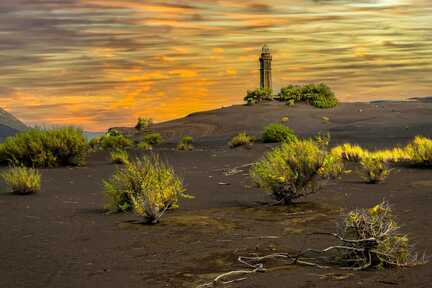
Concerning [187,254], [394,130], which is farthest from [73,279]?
[394,130]

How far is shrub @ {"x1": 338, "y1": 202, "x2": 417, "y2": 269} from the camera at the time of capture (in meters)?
7.16

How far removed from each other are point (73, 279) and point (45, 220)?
4395mm

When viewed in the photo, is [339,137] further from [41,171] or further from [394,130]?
[41,171]

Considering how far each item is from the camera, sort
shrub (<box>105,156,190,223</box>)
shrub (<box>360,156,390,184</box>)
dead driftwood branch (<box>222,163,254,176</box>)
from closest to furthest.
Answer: shrub (<box>105,156,190,223</box>)
shrub (<box>360,156,390,184</box>)
dead driftwood branch (<box>222,163,254,176</box>)

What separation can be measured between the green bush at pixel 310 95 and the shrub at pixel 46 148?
33625 mm

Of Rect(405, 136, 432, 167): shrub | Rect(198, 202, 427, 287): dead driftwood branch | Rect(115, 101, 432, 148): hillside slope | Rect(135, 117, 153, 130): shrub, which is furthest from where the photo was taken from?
Rect(135, 117, 153, 130): shrub

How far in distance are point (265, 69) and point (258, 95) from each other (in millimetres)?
2639

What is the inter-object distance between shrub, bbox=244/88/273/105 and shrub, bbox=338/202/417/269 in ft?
166

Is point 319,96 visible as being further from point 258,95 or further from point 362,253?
point 362,253

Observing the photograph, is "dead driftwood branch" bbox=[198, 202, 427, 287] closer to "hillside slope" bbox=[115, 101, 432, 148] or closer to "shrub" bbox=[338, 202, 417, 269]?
"shrub" bbox=[338, 202, 417, 269]

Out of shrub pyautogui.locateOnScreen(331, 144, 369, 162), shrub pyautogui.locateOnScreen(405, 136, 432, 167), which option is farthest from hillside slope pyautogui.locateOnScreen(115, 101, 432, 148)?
shrub pyautogui.locateOnScreen(405, 136, 432, 167)

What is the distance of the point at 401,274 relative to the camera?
682 cm

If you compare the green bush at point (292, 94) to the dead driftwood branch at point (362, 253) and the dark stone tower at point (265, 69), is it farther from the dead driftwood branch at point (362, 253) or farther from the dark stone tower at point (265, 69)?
the dead driftwood branch at point (362, 253)

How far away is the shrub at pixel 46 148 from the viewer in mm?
22594
